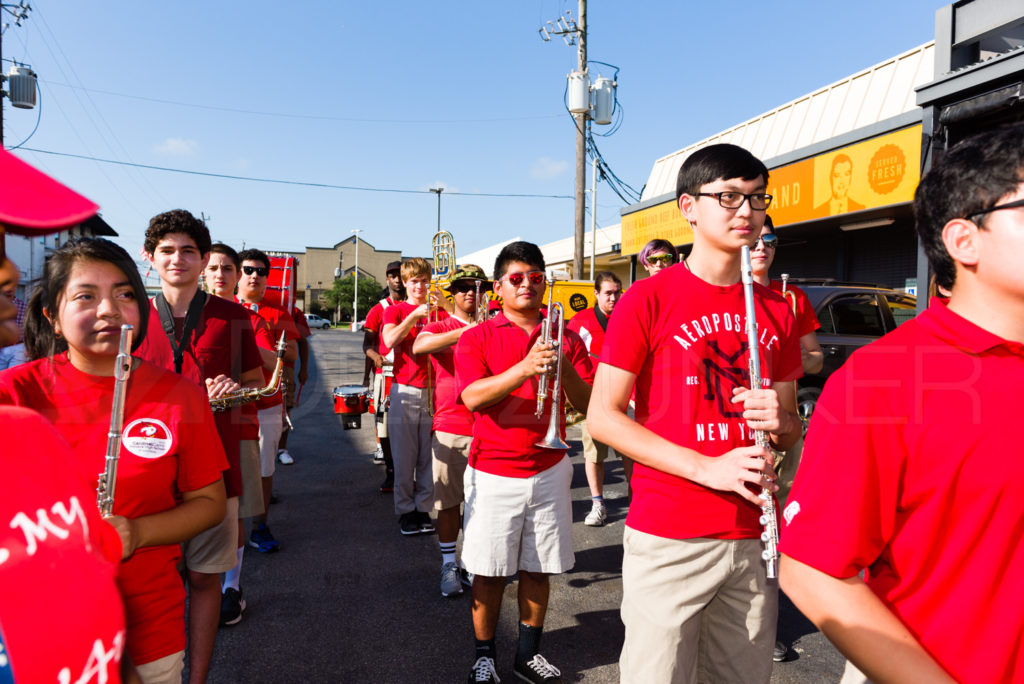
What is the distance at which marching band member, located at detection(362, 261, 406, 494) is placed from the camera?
5.94m

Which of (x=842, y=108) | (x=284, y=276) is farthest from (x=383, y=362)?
(x=842, y=108)

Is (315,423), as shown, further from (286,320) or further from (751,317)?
(751,317)

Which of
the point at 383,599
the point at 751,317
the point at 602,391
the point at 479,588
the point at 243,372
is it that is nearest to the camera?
the point at 751,317

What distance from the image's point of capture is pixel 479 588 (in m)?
3.03

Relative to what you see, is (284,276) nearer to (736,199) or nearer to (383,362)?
(383,362)

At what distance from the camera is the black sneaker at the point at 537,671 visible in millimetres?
3016

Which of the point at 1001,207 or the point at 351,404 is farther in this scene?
the point at 351,404

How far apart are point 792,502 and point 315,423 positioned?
381 inches

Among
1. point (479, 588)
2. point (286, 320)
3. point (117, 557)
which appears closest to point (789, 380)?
point (479, 588)

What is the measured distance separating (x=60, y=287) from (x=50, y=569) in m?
1.21

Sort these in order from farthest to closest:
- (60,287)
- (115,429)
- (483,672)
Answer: (483,672) → (60,287) → (115,429)

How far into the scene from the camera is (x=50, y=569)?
0.76m

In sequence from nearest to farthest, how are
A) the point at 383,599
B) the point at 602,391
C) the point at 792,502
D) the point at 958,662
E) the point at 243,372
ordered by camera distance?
the point at 958,662 → the point at 792,502 → the point at 602,391 → the point at 243,372 → the point at 383,599

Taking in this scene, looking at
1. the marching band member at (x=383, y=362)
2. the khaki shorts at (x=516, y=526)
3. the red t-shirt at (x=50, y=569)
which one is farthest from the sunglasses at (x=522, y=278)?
the marching band member at (x=383, y=362)
